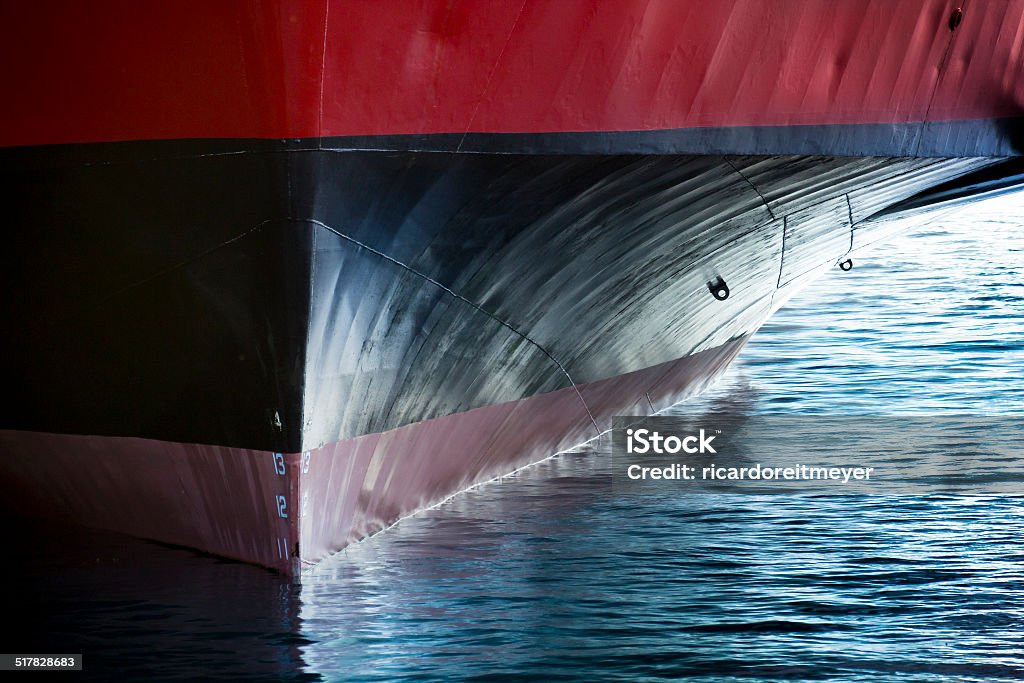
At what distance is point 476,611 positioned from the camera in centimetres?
489

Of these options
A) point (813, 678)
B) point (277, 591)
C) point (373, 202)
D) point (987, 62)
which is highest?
point (987, 62)

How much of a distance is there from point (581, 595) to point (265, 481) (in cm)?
130

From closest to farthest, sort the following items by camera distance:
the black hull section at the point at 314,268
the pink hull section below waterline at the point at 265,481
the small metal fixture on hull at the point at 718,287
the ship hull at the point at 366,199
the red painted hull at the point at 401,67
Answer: the red painted hull at the point at 401,67 < the ship hull at the point at 366,199 < the black hull section at the point at 314,268 < the pink hull section below waterline at the point at 265,481 < the small metal fixture on hull at the point at 718,287

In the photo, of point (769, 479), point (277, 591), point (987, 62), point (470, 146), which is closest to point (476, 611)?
point (277, 591)

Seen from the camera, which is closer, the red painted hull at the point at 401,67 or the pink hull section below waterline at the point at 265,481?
the red painted hull at the point at 401,67

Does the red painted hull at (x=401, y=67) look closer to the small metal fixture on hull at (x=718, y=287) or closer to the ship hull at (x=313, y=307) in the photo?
the ship hull at (x=313, y=307)

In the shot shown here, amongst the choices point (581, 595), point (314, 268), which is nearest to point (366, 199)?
point (314, 268)

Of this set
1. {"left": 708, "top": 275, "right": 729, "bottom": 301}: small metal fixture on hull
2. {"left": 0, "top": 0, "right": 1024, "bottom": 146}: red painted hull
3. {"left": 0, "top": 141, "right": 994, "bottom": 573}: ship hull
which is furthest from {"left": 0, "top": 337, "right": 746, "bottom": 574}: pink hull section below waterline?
{"left": 0, "top": 0, "right": 1024, "bottom": 146}: red painted hull

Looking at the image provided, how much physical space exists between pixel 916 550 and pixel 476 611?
6.72ft

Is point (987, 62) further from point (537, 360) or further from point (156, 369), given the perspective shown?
point (156, 369)

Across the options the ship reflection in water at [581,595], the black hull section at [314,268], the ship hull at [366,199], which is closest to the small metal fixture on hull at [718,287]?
the ship hull at [366,199]

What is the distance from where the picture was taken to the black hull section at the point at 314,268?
432 centimetres

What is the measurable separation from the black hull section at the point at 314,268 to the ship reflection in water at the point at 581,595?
0.59 meters

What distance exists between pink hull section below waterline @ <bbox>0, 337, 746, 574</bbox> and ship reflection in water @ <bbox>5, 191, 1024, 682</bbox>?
108 millimetres
